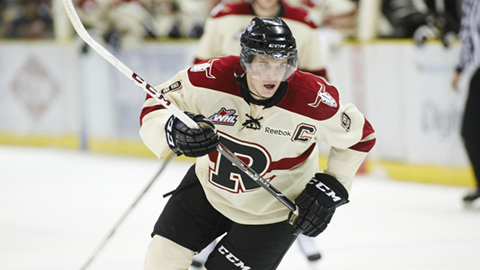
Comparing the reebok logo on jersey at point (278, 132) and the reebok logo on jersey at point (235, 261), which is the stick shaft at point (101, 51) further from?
the reebok logo on jersey at point (235, 261)

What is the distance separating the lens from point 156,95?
219 cm

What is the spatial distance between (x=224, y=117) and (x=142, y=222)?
2236 mm

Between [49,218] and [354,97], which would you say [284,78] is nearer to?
[49,218]

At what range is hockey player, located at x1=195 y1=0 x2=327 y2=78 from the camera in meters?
3.74

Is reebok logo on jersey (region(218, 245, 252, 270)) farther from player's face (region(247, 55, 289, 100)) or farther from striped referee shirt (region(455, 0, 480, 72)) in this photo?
striped referee shirt (region(455, 0, 480, 72))

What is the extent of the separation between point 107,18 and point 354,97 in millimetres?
2543

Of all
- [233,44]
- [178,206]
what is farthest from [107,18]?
[178,206]

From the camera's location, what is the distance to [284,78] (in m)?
2.25

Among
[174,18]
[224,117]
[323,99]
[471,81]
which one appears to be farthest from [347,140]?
[174,18]

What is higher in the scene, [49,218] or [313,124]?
[313,124]

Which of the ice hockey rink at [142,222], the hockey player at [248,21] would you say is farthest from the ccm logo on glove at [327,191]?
the hockey player at [248,21]

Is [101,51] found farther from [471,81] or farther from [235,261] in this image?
[471,81]

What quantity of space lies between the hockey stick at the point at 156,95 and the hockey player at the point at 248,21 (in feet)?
4.79

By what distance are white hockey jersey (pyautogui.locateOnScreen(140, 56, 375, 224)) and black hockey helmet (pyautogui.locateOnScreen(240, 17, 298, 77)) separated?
0.10 meters
